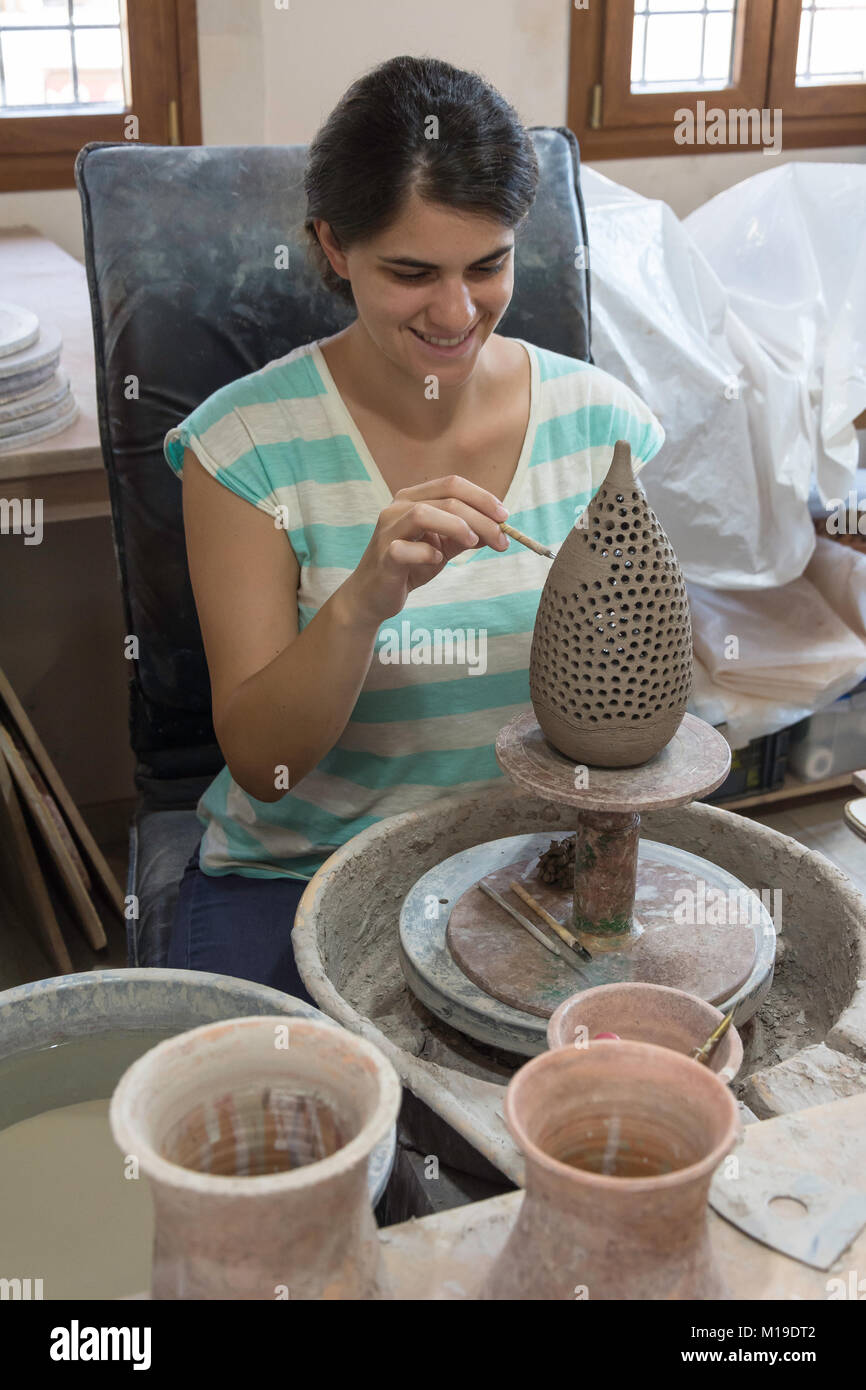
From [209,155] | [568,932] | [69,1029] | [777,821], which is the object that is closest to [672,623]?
[568,932]

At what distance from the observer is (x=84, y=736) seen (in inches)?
108

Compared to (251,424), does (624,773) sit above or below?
below

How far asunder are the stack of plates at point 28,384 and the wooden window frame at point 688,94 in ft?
4.81

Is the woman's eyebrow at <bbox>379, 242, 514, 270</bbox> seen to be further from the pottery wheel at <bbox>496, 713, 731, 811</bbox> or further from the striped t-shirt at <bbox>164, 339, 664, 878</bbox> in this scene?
the pottery wheel at <bbox>496, 713, 731, 811</bbox>

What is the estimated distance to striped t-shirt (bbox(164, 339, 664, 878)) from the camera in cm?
140

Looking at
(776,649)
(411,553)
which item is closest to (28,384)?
(411,553)

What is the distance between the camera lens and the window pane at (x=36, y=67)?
245cm

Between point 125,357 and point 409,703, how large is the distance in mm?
598

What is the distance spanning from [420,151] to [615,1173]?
95 cm

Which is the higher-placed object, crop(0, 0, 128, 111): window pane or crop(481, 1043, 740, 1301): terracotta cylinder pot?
crop(0, 0, 128, 111): window pane

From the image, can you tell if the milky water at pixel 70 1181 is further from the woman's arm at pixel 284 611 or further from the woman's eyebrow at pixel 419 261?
the woman's eyebrow at pixel 419 261

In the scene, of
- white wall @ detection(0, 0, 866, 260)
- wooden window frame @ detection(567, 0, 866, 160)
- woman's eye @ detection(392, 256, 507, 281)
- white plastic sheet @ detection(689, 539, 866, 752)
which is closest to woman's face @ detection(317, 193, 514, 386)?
woman's eye @ detection(392, 256, 507, 281)

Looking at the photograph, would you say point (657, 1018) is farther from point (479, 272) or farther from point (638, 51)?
point (638, 51)

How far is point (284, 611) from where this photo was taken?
54.7 inches
